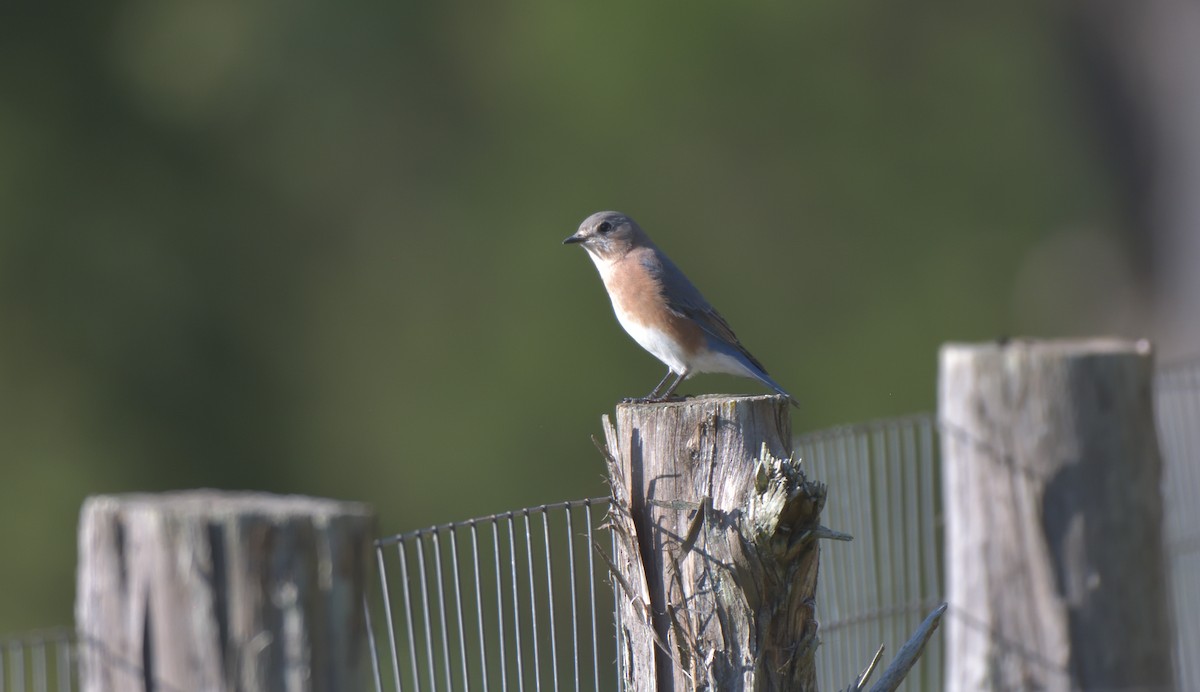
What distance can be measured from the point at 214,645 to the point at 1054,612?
300 cm

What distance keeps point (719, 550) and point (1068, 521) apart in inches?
63.0

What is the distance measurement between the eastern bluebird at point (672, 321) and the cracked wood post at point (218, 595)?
395cm

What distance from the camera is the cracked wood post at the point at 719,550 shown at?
3.22 metres

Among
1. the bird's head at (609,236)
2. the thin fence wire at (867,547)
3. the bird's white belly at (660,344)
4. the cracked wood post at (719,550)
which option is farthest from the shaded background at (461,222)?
the cracked wood post at (719,550)

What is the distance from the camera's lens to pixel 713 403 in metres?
3.31

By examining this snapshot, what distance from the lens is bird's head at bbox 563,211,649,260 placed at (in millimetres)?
6656

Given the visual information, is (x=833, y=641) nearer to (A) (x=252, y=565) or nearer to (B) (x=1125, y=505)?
(B) (x=1125, y=505)

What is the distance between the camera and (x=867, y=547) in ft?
17.4

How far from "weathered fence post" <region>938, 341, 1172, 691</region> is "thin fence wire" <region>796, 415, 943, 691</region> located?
606 mm

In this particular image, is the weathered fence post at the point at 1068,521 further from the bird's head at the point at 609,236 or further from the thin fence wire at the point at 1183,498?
the bird's head at the point at 609,236

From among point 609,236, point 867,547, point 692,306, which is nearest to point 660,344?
point 692,306

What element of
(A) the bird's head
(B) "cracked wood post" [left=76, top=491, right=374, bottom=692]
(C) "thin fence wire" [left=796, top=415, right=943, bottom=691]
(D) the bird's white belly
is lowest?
(C) "thin fence wire" [left=796, top=415, right=943, bottom=691]

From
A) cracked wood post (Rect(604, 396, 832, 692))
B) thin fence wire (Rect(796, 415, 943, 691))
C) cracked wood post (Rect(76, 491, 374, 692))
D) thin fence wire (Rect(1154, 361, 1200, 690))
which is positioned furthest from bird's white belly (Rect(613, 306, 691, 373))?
cracked wood post (Rect(76, 491, 374, 692))

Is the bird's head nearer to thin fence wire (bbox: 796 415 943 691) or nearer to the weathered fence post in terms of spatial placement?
thin fence wire (bbox: 796 415 943 691)
